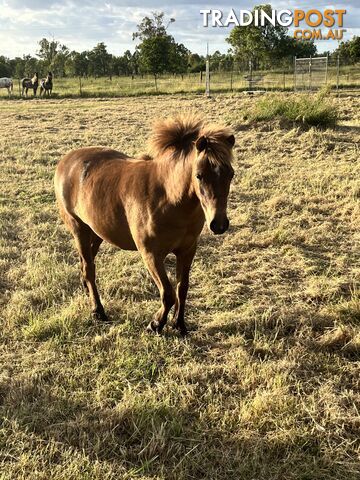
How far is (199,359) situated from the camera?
312cm

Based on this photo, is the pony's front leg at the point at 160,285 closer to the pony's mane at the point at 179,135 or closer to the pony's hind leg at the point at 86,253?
the pony's hind leg at the point at 86,253

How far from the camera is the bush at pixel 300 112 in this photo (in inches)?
406

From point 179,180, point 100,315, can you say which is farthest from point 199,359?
point 179,180

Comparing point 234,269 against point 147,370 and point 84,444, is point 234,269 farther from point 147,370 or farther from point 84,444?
point 84,444

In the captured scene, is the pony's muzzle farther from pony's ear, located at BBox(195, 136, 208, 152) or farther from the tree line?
the tree line

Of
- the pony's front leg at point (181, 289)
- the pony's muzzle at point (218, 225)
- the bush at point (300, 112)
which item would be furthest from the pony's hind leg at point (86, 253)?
the bush at point (300, 112)

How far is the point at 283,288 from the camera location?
4129mm

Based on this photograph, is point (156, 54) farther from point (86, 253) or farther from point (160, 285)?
point (160, 285)

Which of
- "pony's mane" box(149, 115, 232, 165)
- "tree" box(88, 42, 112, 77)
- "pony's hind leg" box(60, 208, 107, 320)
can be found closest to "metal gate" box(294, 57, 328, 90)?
"pony's hind leg" box(60, 208, 107, 320)

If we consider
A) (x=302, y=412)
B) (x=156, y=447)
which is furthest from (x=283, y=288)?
(x=156, y=447)

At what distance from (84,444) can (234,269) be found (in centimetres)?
264

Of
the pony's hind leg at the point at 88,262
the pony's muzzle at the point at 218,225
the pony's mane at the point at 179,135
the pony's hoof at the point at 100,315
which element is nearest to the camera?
the pony's muzzle at the point at 218,225

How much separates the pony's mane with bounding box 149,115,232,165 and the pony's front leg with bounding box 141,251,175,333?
2.52ft

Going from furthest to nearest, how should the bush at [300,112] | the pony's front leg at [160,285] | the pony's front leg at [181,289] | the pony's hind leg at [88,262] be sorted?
the bush at [300,112] < the pony's hind leg at [88,262] < the pony's front leg at [181,289] < the pony's front leg at [160,285]
